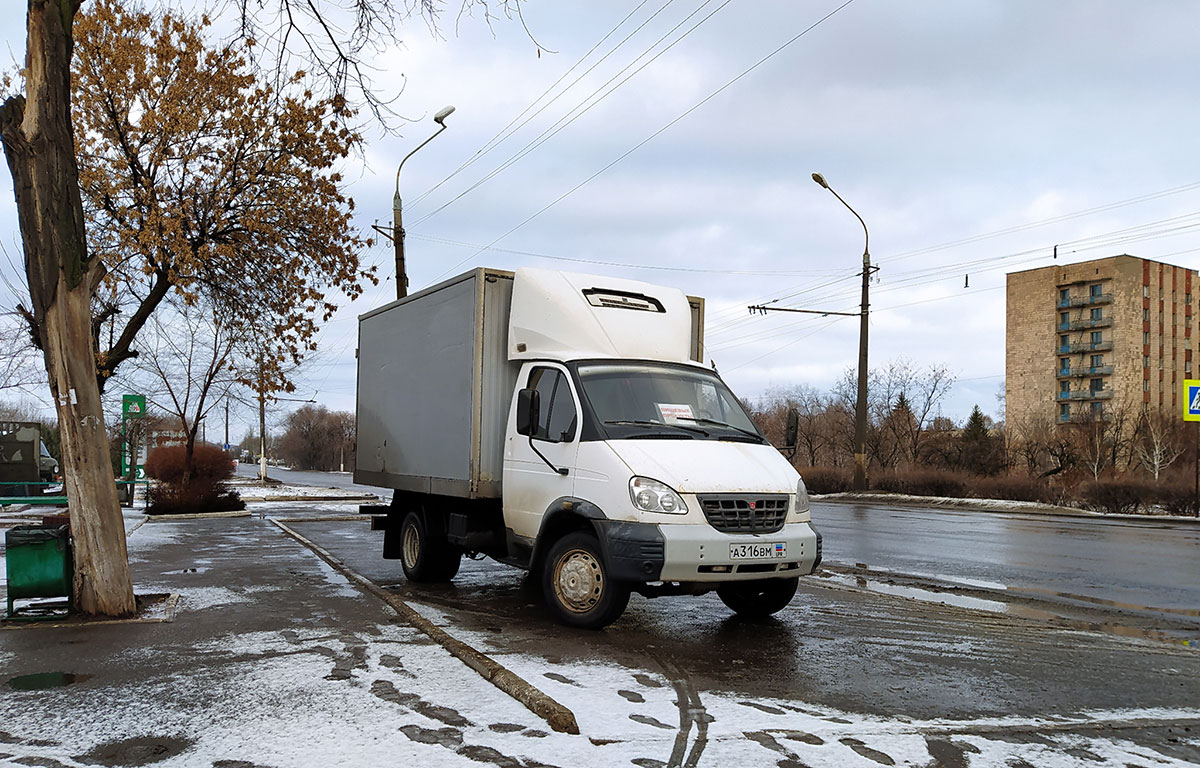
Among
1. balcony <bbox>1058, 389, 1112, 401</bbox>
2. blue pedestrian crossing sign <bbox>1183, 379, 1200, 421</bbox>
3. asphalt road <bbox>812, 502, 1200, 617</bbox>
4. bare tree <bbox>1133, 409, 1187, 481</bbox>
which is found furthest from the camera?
balcony <bbox>1058, 389, 1112, 401</bbox>

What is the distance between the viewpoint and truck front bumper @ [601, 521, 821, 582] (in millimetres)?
6871

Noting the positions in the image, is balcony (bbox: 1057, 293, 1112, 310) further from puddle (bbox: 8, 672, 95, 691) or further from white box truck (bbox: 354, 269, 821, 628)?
puddle (bbox: 8, 672, 95, 691)

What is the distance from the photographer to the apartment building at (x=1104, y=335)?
90.2 m

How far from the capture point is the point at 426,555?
10352 mm

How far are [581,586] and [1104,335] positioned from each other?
9840 centimetres

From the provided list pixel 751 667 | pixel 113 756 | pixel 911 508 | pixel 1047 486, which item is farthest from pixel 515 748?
pixel 1047 486

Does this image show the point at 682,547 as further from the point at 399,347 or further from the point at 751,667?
the point at 399,347

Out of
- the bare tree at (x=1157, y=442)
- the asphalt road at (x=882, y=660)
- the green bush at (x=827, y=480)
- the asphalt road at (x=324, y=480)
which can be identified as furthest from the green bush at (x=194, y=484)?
the bare tree at (x=1157, y=442)

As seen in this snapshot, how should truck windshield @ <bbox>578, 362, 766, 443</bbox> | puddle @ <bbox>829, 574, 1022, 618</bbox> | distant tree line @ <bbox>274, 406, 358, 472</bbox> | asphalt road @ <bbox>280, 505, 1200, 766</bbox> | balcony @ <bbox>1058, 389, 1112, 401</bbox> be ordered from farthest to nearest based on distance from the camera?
distant tree line @ <bbox>274, 406, 358, 472</bbox>, balcony @ <bbox>1058, 389, 1112, 401</bbox>, puddle @ <bbox>829, 574, 1022, 618</bbox>, truck windshield @ <bbox>578, 362, 766, 443</bbox>, asphalt road @ <bbox>280, 505, 1200, 766</bbox>

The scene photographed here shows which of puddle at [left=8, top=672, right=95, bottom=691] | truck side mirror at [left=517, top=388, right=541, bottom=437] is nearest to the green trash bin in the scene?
puddle at [left=8, top=672, right=95, bottom=691]

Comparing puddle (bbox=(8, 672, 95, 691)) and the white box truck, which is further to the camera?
the white box truck

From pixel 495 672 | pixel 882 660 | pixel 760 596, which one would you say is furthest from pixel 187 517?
pixel 882 660

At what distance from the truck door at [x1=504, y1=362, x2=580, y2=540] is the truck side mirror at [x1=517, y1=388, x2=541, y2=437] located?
0.12 m

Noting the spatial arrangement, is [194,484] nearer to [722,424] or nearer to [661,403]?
[661,403]
